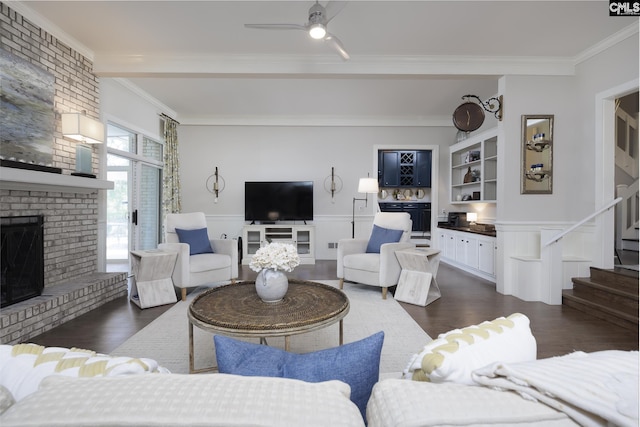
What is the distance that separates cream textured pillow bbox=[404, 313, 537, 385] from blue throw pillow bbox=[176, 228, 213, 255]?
135 inches

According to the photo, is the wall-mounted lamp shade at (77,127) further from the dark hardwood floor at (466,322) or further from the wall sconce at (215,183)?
the wall sconce at (215,183)

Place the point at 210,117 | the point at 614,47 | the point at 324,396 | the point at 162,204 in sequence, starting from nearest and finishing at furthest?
the point at 324,396 → the point at 614,47 → the point at 162,204 → the point at 210,117

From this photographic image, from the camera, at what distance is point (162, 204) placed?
5.33 metres

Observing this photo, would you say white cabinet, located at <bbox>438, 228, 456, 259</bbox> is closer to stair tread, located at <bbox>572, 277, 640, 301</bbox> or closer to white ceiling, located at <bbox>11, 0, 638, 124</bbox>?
stair tread, located at <bbox>572, 277, 640, 301</bbox>

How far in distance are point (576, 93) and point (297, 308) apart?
13.9ft

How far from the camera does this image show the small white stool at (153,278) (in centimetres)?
318

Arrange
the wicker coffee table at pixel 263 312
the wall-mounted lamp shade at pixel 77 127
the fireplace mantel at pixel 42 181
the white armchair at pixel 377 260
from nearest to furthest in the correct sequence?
the wicker coffee table at pixel 263 312
the fireplace mantel at pixel 42 181
the wall-mounted lamp shade at pixel 77 127
the white armchair at pixel 377 260

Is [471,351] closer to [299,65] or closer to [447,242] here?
[299,65]

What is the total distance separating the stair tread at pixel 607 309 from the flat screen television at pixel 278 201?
12.8ft

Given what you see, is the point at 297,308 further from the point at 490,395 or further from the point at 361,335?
the point at 490,395

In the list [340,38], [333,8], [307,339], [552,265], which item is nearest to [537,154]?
[552,265]

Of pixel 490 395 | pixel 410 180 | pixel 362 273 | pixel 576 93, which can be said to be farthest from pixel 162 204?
pixel 576 93

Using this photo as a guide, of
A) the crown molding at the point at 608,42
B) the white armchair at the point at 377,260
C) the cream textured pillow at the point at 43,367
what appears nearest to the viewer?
the cream textured pillow at the point at 43,367

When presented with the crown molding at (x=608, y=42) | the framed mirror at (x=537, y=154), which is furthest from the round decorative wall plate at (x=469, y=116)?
the crown molding at (x=608, y=42)
